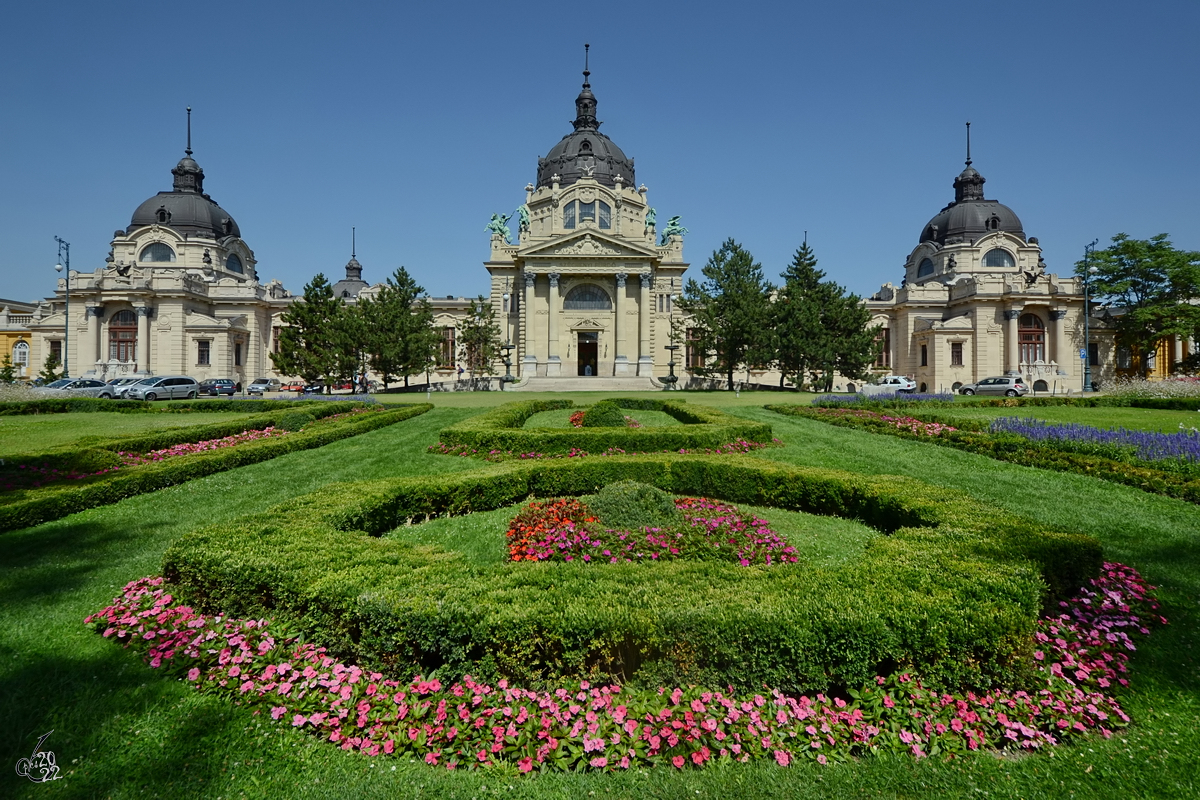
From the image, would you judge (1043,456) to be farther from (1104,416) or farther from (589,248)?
(589,248)

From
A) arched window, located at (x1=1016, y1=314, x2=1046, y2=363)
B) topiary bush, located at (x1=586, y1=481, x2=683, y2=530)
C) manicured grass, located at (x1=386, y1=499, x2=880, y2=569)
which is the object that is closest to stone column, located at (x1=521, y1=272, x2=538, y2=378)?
manicured grass, located at (x1=386, y1=499, x2=880, y2=569)

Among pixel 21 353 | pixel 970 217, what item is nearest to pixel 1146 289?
pixel 970 217

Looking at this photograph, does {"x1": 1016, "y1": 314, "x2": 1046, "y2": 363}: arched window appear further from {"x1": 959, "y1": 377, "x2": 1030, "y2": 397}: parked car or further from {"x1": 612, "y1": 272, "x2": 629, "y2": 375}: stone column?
{"x1": 612, "y1": 272, "x2": 629, "y2": 375}: stone column

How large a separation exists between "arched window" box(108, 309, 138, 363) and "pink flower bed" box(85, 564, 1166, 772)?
2285 inches

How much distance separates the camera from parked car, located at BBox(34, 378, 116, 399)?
30.8m

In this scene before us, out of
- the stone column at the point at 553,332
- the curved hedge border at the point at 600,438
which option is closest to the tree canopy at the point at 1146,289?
the stone column at the point at 553,332

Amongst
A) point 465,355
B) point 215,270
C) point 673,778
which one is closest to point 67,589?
point 673,778

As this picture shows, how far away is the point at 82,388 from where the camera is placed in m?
33.3

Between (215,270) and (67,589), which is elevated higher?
(215,270)

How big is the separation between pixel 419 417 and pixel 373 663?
16.4 m

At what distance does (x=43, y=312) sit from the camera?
176ft

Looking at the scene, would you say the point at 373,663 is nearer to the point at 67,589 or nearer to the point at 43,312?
the point at 67,589

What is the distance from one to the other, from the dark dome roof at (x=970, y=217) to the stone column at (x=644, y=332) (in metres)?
33.9

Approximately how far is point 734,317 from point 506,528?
1424 inches
